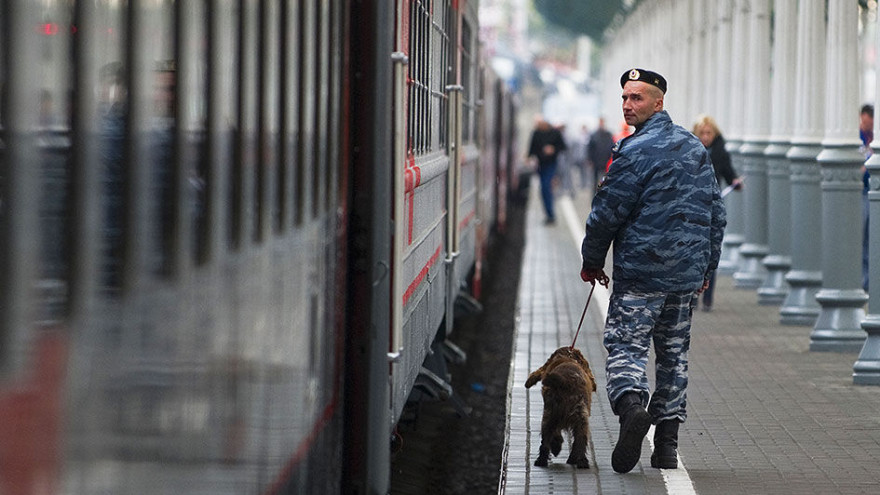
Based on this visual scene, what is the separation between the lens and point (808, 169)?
44.9ft

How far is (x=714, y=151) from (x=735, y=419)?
6.45 metres

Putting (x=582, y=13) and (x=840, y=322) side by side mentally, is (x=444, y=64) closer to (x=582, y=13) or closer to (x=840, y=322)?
(x=840, y=322)

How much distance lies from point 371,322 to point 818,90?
905 centimetres

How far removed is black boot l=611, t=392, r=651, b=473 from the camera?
716cm

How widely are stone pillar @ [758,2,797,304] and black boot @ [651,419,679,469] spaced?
26.9ft

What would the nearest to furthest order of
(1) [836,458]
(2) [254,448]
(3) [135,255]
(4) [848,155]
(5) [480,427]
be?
(3) [135,255] < (2) [254,448] < (1) [836,458] < (5) [480,427] < (4) [848,155]

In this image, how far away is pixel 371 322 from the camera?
535 centimetres

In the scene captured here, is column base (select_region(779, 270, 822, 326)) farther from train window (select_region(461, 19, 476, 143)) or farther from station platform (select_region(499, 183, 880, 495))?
train window (select_region(461, 19, 476, 143))

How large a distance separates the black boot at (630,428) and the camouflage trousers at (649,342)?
1.7 inches

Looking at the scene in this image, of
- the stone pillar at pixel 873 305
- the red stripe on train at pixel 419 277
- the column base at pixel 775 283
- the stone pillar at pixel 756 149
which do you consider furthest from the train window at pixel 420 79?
the stone pillar at pixel 756 149

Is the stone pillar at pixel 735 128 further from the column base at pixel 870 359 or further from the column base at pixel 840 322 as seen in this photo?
the column base at pixel 870 359

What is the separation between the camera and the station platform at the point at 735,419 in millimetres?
7289

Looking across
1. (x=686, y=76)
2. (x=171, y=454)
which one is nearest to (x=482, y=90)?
(x=686, y=76)

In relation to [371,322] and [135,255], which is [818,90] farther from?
[135,255]
